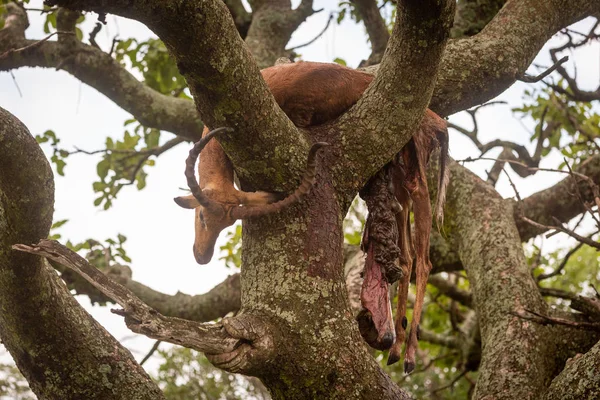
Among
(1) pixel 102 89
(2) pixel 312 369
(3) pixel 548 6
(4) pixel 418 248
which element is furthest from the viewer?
(1) pixel 102 89

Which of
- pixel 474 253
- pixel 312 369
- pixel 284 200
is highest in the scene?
pixel 474 253

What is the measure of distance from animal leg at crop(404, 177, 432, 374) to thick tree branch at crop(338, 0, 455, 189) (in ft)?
1.81

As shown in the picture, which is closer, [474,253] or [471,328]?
[474,253]

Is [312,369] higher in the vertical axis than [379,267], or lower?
lower

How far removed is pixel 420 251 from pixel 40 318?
6.42 ft

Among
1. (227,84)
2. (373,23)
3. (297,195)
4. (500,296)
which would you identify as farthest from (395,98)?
(373,23)

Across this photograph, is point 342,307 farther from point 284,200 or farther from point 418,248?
point 418,248


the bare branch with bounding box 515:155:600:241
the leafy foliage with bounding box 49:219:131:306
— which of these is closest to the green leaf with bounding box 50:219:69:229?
the leafy foliage with bounding box 49:219:131:306

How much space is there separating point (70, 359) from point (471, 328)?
3.92 meters

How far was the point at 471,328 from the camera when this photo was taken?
5.57 metres

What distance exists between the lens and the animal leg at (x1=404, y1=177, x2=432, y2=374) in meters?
3.22

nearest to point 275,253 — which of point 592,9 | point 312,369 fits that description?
point 312,369

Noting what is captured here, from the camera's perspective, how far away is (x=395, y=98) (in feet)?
8.73

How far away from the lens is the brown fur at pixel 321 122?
280 cm
